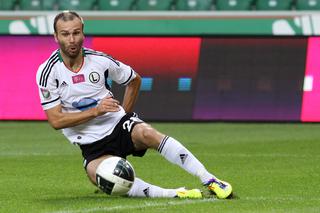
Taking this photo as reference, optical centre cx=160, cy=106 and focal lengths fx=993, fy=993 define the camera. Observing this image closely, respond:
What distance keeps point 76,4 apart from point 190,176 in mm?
13870

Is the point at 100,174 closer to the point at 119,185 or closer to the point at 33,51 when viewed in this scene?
the point at 119,185

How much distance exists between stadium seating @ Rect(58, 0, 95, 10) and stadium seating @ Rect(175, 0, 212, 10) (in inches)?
84.1

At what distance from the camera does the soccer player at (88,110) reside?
8148 millimetres

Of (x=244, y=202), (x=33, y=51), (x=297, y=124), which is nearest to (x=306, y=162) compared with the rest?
(x=244, y=202)

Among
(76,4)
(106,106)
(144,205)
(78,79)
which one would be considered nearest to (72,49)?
(78,79)

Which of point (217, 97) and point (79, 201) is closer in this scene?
point (79, 201)

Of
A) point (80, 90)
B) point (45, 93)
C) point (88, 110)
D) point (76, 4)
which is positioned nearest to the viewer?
point (88, 110)

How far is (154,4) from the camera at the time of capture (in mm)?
23547

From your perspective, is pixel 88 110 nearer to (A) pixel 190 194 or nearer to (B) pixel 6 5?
(A) pixel 190 194

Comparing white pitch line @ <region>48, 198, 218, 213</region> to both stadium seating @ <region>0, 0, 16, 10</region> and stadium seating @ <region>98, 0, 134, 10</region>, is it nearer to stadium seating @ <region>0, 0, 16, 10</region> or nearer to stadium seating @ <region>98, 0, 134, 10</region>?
stadium seating @ <region>98, 0, 134, 10</region>

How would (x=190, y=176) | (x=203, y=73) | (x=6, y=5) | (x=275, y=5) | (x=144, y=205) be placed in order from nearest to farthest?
1. (x=144, y=205)
2. (x=190, y=176)
3. (x=203, y=73)
4. (x=275, y=5)
5. (x=6, y=5)

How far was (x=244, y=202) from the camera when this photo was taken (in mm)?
7867

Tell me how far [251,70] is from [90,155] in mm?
10260

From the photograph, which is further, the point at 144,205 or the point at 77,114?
the point at 77,114
